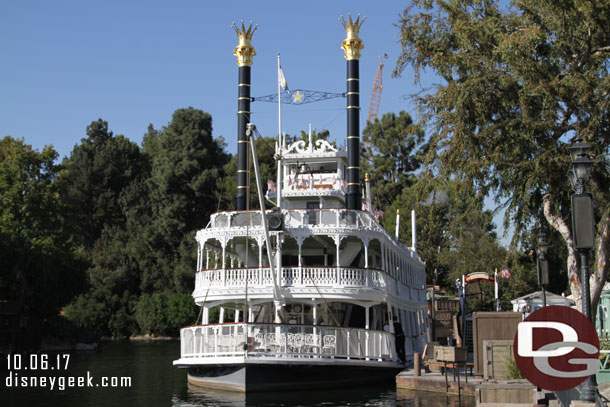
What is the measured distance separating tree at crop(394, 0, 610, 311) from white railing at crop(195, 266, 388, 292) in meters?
5.42

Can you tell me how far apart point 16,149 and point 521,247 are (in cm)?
3523

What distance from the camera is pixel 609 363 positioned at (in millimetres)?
15438

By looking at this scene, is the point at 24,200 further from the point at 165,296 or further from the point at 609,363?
the point at 609,363

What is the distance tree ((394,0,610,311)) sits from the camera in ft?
52.6

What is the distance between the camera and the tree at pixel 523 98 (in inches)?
631

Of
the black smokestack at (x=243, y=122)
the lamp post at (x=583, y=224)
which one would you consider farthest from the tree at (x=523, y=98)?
the black smokestack at (x=243, y=122)

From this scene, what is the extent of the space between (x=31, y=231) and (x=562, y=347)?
141ft

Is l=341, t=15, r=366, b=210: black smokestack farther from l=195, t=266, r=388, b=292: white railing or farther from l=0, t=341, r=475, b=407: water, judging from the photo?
l=0, t=341, r=475, b=407: water

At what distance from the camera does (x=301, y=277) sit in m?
21.9

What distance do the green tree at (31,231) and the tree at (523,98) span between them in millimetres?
32391

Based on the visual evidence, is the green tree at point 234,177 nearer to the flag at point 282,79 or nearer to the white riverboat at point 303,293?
the flag at point 282,79

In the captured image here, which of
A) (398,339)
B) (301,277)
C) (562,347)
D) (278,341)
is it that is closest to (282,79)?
(301,277)

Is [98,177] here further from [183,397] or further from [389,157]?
[183,397]

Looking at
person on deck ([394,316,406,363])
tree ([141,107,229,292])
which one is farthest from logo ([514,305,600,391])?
tree ([141,107,229,292])
